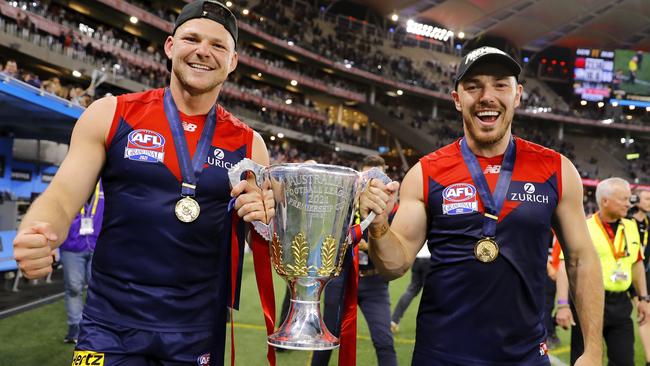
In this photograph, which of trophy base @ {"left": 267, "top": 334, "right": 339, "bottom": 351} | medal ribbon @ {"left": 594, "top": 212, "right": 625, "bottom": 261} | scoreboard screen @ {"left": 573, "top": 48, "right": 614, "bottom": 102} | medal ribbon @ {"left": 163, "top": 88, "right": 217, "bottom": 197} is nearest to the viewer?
trophy base @ {"left": 267, "top": 334, "right": 339, "bottom": 351}

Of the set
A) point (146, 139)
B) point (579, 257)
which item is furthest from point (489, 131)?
point (146, 139)

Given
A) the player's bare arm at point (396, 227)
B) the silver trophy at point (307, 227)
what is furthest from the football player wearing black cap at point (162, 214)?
the player's bare arm at point (396, 227)

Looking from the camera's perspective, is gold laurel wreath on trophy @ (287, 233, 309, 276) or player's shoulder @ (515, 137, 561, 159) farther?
player's shoulder @ (515, 137, 561, 159)

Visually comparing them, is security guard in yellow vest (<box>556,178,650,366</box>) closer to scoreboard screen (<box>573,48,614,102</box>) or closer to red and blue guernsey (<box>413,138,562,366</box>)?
red and blue guernsey (<box>413,138,562,366</box>)

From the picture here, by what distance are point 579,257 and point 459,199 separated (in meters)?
0.62

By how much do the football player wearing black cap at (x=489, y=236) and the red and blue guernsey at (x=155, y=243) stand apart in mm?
671

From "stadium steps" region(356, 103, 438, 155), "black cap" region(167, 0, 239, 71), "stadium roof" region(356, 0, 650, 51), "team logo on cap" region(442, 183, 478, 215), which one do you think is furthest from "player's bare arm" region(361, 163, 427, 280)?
"stadium roof" region(356, 0, 650, 51)

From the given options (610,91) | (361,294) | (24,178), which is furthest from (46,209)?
(610,91)

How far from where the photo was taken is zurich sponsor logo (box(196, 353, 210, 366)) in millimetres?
2111

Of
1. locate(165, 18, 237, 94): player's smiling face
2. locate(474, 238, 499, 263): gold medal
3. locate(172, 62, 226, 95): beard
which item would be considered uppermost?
locate(165, 18, 237, 94): player's smiling face

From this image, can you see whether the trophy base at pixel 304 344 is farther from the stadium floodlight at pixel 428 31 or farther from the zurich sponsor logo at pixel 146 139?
the stadium floodlight at pixel 428 31

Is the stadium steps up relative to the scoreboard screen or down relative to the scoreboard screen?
down

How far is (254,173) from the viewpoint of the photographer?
1.86 meters

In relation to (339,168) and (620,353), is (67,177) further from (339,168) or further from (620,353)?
(620,353)
